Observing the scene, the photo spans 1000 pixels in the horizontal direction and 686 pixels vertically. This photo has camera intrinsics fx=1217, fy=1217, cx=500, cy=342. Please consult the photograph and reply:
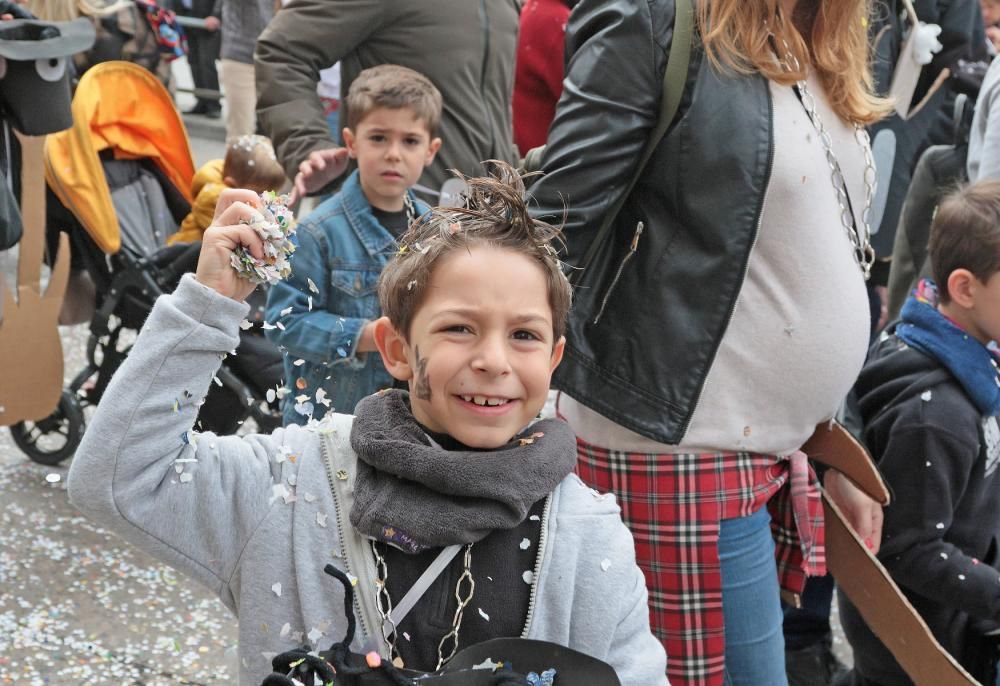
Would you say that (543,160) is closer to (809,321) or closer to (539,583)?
(809,321)

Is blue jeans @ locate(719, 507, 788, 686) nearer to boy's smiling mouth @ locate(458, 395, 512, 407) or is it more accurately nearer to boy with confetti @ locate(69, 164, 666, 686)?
boy with confetti @ locate(69, 164, 666, 686)

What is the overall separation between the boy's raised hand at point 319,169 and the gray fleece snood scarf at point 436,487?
1702 mm

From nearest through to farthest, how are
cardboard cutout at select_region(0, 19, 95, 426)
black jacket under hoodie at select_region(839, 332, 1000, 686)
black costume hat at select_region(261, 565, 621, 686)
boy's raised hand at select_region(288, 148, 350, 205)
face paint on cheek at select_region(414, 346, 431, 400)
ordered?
black costume hat at select_region(261, 565, 621, 686), face paint on cheek at select_region(414, 346, 431, 400), black jacket under hoodie at select_region(839, 332, 1000, 686), boy's raised hand at select_region(288, 148, 350, 205), cardboard cutout at select_region(0, 19, 95, 426)

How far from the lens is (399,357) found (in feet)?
5.49

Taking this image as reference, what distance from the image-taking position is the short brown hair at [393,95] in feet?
9.94

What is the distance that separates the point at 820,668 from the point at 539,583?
7.61 feet

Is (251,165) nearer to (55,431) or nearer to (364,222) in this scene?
(55,431)

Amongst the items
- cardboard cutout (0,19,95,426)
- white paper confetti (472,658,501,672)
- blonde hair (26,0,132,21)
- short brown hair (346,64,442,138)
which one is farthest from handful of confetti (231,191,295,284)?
blonde hair (26,0,132,21)

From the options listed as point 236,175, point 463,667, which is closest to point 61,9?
point 236,175

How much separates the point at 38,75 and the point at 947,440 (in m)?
2.71

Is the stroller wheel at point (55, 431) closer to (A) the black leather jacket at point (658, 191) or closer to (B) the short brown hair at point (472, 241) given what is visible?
(A) the black leather jacket at point (658, 191)

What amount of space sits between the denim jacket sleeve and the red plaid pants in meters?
0.76

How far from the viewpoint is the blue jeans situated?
2182 mm

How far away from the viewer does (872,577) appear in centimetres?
239
